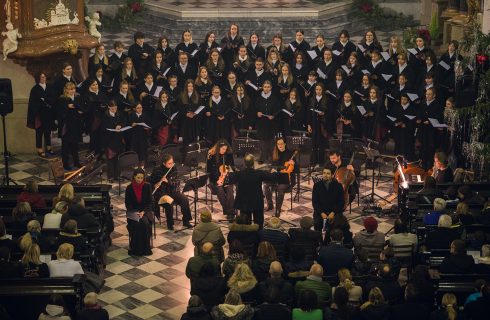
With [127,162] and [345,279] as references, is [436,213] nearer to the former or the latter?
[345,279]

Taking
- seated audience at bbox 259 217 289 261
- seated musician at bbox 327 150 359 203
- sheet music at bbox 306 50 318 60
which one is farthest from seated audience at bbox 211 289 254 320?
sheet music at bbox 306 50 318 60

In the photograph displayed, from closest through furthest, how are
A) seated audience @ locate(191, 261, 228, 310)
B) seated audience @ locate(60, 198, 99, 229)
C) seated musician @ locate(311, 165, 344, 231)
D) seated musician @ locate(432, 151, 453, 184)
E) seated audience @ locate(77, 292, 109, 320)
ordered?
seated audience @ locate(77, 292, 109, 320) → seated audience @ locate(191, 261, 228, 310) → seated audience @ locate(60, 198, 99, 229) → seated musician @ locate(311, 165, 344, 231) → seated musician @ locate(432, 151, 453, 184)

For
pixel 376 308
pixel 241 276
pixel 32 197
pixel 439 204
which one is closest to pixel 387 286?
pixel 376 308

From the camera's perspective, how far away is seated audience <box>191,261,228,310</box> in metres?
13.3

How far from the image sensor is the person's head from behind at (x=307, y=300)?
487 inches

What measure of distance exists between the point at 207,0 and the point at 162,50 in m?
7.64

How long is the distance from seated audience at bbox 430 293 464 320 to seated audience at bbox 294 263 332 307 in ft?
4.64

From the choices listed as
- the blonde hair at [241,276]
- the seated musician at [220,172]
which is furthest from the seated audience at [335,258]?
the seated musician at [220,172]

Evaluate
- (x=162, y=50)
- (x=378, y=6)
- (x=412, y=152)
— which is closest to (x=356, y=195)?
(x=412, y=152)

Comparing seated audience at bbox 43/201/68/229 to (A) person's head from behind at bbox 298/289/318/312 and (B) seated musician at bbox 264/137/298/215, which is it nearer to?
(B) seated musician at bbox 264/137/298/215

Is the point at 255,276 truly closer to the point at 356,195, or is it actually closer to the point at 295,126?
the point at 356,195

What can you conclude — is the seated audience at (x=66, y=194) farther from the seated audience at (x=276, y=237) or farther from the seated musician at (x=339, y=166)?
the seated musician at (x=339, y=166)

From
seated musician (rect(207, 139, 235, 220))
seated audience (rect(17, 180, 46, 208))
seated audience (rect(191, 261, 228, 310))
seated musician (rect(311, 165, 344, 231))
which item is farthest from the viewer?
seated musician (rect(207, 139, 235, 220))

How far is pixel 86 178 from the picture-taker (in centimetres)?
1878
